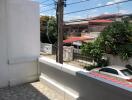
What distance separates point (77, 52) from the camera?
17.1 m

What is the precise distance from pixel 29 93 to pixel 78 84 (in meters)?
1.17

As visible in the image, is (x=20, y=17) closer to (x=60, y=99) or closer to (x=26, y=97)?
(x=26, y=97)

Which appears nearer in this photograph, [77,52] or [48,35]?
[77,52]

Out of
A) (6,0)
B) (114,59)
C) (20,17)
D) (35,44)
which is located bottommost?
(114,59)

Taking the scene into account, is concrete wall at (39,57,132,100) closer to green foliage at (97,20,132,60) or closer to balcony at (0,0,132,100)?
balcony at (0,0,132,100)

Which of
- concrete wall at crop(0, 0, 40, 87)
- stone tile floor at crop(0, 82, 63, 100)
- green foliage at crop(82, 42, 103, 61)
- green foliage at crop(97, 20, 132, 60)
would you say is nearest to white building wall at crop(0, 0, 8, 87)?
concrete wall at crop(0, 0, 40, 87)

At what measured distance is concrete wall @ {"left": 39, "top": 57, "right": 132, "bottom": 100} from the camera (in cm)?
231

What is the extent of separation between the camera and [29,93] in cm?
368

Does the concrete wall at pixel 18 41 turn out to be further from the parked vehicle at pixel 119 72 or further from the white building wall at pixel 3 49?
the parked vehicle at pixel 119 72

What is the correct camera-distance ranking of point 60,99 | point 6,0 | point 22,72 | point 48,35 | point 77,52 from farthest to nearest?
point 48,35 → point 77,52 → point 22,72 → point 6,0 → point 60,99

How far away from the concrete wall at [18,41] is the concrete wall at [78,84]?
351 millimetres

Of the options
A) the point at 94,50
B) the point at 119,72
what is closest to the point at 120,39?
the point at 94,50

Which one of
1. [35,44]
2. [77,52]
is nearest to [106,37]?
[77,52]

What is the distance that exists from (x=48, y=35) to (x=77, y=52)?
7.67 meters
